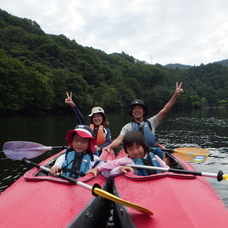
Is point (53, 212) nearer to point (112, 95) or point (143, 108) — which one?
point (143, 108)

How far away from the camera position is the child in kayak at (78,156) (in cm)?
348

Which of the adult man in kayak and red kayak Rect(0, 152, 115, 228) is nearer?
red kayak Rect(0, 152, 115, 228)

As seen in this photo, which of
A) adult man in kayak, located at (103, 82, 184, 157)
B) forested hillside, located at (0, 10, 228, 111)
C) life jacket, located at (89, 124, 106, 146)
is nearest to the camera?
adult man in kayak, located at (103, 82, 184, 157)

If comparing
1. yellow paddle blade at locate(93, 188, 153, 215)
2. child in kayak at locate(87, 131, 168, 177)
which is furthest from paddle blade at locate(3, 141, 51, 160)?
yellow paddle blade at locate(93, 188, 153, 215)

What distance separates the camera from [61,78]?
44562 millimetres

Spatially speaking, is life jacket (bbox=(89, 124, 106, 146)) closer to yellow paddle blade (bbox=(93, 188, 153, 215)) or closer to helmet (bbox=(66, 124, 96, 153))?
helmet (bbox=(66, 124, 96, 153))

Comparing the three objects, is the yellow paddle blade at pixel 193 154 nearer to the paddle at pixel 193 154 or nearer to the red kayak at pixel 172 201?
the paddle at pixel 193 154

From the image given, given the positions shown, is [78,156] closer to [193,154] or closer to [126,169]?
[126,169]

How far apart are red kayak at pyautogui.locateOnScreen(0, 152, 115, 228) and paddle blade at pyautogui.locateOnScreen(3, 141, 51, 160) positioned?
154 cm

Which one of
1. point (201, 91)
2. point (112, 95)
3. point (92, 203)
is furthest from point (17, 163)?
point (201, 91)

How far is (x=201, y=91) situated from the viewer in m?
104

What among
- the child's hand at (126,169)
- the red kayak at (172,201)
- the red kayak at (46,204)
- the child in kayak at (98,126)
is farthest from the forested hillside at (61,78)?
the red kayak at (172,201)

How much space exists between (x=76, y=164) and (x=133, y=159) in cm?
95

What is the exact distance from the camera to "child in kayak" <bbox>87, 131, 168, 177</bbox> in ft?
11.1
